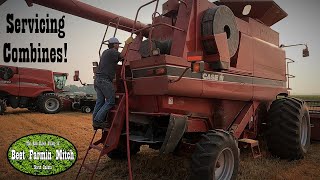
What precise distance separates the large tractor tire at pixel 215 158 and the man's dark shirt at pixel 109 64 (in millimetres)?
1907

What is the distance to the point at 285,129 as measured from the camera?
5789 mm

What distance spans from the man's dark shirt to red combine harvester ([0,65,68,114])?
12.2m

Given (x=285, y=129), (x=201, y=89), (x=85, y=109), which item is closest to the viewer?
(x=201, y=89)

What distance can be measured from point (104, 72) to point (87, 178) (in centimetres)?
189

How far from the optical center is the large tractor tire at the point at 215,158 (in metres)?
4.00

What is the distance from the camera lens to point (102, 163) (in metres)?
5.88

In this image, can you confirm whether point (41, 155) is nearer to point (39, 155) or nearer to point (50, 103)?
point (39, 155)

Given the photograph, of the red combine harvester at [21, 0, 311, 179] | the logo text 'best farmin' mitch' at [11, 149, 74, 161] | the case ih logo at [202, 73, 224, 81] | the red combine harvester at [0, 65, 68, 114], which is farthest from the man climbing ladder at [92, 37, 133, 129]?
the red combine harvester at [0, 65, 68, 114]

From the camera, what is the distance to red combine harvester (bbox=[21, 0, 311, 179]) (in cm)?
423

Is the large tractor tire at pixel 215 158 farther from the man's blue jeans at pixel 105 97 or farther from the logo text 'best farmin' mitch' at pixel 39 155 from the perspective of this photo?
the logo text 'best farmin' mitch' at pixel 39 155

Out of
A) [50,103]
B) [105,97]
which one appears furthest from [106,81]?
[50,103]

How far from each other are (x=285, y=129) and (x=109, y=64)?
12.4 ft

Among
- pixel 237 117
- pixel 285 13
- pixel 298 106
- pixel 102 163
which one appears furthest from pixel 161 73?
pixel 285 13

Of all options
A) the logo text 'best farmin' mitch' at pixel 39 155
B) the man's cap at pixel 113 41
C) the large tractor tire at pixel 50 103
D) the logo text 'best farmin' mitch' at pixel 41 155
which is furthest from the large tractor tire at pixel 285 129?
the large tractor tire at pixel 50 103
